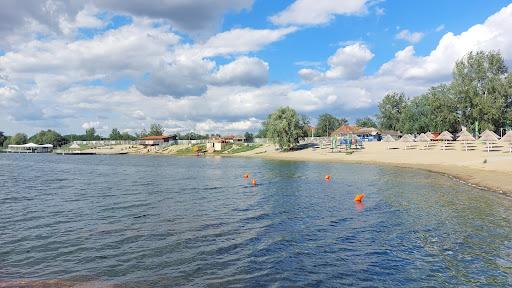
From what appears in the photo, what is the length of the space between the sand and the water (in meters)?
10.8

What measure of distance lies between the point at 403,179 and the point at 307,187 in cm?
1183

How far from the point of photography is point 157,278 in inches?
479

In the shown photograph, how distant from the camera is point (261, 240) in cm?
1695

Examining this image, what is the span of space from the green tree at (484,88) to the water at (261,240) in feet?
217

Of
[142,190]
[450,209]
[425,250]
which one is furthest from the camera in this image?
[142,190]

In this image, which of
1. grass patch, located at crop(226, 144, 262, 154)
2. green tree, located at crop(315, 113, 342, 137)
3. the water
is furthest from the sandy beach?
green tree, located at crop(315, 113, 342, 137)

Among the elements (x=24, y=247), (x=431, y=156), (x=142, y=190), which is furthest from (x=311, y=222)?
(x=431, y=156)

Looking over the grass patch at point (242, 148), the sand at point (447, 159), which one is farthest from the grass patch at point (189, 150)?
the sand at point (447, 159)

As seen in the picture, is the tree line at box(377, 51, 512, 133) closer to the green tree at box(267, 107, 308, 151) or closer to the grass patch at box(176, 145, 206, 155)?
the green tree at box(267, 107, 308, 151)

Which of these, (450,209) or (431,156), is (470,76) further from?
(450,209)

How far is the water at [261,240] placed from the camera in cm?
1249

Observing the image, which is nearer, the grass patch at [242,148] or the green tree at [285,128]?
the green tree at [285,128]

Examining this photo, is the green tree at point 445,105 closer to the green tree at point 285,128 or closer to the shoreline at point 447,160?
the shoreline at point 447,160

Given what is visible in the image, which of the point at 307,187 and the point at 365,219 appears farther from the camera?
the point at 307,187
